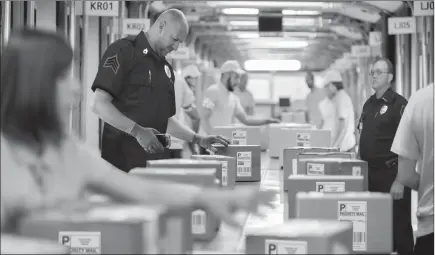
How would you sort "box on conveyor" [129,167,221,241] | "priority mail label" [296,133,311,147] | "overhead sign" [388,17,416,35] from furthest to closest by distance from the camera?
"overhead sign" [388,17,416,35] → "priority mail label" [296,133,311,147] → "box on conveyor" [129,167,221,241]

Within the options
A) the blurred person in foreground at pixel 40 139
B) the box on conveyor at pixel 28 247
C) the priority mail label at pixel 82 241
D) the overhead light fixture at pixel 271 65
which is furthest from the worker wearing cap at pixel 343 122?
the overhead light fixture at pixel 271 65

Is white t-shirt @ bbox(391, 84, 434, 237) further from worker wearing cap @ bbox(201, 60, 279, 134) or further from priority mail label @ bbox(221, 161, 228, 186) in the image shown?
worker wearing cap @ bbox(201, 60, 279, 134)

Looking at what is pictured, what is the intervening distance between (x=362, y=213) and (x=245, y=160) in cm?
214

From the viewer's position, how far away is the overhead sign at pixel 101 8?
8.33 metres

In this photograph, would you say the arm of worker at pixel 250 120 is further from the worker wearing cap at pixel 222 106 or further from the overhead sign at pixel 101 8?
the overhead sign at pixel 101 8

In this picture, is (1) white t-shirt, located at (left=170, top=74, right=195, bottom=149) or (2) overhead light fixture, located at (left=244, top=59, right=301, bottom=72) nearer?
(1) white t-shirt, located at (left=170, top=74, right=195, bottom=149)

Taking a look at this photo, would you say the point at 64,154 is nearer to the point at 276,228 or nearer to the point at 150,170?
the point at 150,170

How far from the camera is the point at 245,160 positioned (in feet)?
13.8

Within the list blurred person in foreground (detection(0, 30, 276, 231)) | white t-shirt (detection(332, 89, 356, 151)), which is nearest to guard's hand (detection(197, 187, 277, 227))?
blurred person in foreground (detection(0, 30, 276, 231))

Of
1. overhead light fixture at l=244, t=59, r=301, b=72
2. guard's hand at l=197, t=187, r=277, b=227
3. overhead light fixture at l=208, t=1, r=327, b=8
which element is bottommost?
guard's hand at l=197, t=187, r=277, b=227

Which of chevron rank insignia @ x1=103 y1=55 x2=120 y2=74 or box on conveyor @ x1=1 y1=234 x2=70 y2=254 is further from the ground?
chevron rank insignia @ x1=103 y1=55 x2=120 y2=74

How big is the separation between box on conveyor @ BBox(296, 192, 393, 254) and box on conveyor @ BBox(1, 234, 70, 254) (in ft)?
2.63

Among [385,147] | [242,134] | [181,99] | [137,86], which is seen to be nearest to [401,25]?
[181,99]

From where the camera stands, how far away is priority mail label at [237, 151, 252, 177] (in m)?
4.15
